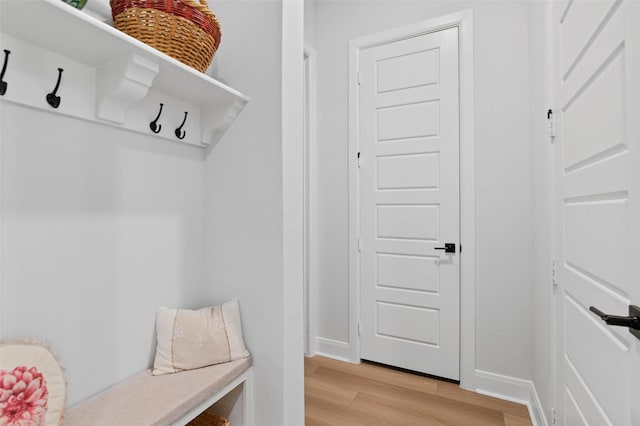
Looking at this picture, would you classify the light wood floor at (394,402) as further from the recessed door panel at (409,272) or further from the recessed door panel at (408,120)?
the recessed door panel at (408,120)

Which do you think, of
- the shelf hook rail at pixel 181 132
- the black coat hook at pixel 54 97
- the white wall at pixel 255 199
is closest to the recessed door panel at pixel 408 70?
the white wall at pixel 255 199

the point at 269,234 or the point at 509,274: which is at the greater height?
the point at 269,234

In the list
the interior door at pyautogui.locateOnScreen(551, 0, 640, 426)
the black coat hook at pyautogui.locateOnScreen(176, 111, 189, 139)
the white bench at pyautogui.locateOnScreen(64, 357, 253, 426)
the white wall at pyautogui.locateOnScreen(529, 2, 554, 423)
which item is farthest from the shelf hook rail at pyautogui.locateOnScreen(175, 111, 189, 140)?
the white wall at pyautogui.locateOnScreen(529, 2, 554, 423)

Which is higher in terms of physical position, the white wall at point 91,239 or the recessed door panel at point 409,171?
the recessed door panel at point 409,171

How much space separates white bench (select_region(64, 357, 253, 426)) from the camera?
86 centimetres

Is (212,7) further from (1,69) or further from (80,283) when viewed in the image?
(80,283)

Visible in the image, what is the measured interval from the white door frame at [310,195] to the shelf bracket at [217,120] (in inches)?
50.1

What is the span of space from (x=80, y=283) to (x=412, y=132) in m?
2.05

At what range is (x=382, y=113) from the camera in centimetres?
235

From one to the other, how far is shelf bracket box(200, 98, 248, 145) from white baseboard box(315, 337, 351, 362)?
1.89 meters

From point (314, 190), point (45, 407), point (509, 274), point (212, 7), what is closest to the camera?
point (45, 407)

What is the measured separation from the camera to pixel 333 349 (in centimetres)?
253

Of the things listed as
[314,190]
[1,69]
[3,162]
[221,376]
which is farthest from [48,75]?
[314,190]

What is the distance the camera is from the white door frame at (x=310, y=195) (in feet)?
8.33
